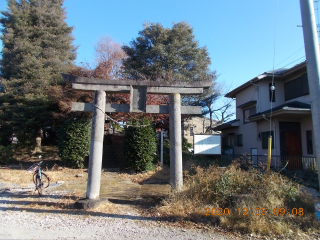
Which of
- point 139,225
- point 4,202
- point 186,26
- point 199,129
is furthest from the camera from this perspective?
point 199,129

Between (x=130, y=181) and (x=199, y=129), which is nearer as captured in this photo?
(x=130, y=181)

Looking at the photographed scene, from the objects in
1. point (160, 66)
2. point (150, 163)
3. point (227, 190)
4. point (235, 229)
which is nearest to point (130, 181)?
point (150, 163)

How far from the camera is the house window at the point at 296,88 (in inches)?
522

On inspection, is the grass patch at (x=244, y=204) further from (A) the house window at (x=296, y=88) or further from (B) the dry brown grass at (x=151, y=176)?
(A) the house window at (x=296, y=88)

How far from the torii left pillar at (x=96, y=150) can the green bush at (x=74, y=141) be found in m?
6.84

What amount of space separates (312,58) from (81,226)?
6.53 meters

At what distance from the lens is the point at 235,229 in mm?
4922

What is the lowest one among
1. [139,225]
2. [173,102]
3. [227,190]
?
[139,225]

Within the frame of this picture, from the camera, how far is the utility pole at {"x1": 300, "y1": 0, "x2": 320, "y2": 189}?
508cm

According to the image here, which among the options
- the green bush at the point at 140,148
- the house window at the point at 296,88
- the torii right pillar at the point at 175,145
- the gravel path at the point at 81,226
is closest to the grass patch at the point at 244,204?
the torii right pillar at the point at 175,145

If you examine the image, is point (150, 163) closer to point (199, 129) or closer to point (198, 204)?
point (198, 204)

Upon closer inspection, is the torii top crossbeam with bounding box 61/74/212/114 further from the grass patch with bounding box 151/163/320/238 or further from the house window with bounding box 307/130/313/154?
the house window with bounding box 307/130/313/154

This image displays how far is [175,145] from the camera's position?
7.12 metres

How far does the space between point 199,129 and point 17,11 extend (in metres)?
28.5
